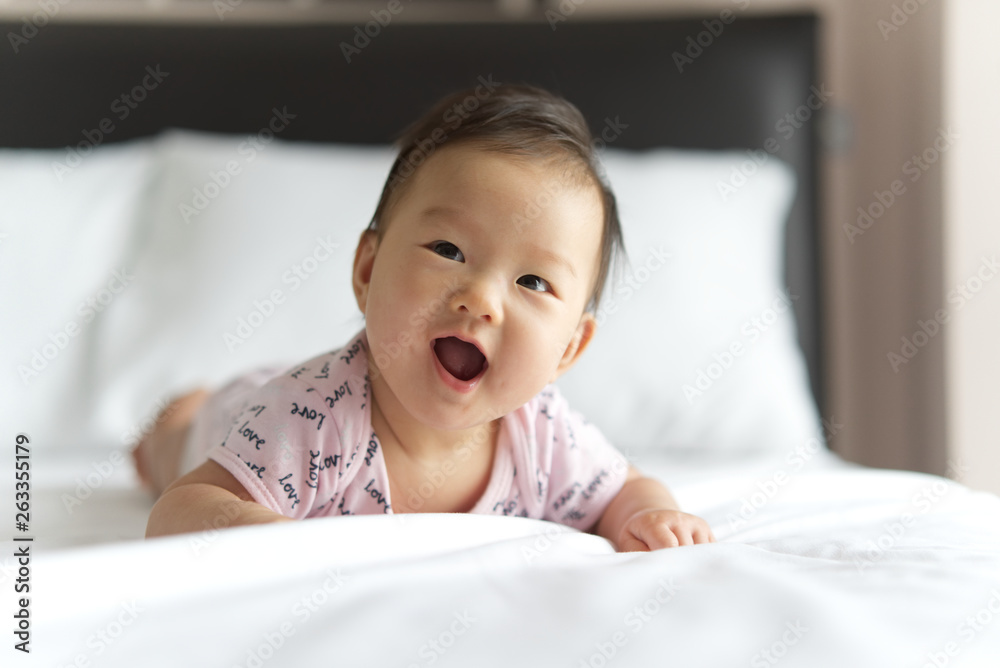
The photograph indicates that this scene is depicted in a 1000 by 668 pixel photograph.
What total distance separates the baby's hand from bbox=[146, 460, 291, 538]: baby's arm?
0.39 m

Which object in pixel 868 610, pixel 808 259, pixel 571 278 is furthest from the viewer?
pixel 808 259

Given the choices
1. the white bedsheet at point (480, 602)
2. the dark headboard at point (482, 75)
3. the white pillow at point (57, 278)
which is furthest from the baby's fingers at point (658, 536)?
the dark headboard at point (482, 75)

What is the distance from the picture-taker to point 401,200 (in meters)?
0.94

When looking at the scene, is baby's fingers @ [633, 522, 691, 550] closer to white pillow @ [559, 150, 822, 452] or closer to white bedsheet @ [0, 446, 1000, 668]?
white bedsheet @ [0, 446, 1000, 668]

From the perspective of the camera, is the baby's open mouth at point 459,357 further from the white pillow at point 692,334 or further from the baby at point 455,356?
the white pillow at point 692,334

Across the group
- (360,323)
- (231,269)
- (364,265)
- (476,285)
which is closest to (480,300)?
(476,285)

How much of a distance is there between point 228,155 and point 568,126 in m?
1.05

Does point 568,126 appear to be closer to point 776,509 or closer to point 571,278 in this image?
point 571,278

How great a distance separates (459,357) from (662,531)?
289 millimetres

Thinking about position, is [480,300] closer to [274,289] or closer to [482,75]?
[274,289]

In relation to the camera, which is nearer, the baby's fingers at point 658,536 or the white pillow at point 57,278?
the baby's fingers at point 658,536

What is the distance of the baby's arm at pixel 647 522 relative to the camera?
0.91 m

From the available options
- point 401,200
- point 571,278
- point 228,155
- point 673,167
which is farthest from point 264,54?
point 571,278

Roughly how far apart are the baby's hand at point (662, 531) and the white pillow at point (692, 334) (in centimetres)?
65
